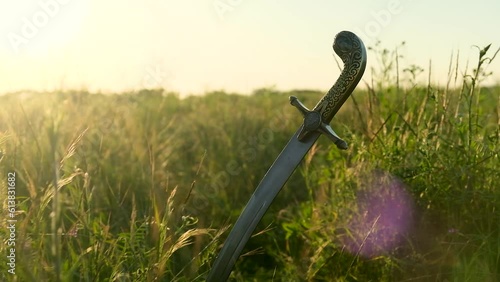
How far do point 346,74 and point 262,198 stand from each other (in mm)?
501

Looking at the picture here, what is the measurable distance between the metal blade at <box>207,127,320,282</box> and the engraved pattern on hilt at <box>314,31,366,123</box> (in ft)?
0.32

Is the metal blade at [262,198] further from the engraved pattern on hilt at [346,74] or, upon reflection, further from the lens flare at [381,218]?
the lens flare at [381,218]

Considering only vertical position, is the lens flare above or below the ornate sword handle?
below

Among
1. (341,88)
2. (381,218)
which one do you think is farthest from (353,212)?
(341,88)

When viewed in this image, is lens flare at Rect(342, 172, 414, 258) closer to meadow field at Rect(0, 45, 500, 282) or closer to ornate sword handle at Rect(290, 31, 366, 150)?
meadow field at Rect(0, 45, 500, 282)

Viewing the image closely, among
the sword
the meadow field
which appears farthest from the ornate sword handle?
the meadow field

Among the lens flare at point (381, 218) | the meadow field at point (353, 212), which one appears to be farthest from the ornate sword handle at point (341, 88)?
the lens flare at point (381, 218)

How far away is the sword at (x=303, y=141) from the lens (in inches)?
82.9

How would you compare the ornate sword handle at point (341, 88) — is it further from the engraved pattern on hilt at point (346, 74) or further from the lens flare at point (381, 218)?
the lens flare at point (381, 218)

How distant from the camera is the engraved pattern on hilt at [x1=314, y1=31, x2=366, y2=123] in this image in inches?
82.6

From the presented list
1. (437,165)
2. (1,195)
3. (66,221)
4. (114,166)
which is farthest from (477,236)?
(114,166)

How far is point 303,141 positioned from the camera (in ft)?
7.11

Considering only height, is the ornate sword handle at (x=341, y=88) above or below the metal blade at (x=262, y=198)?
above

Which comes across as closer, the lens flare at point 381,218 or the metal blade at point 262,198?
the metal blade at point 262,198
